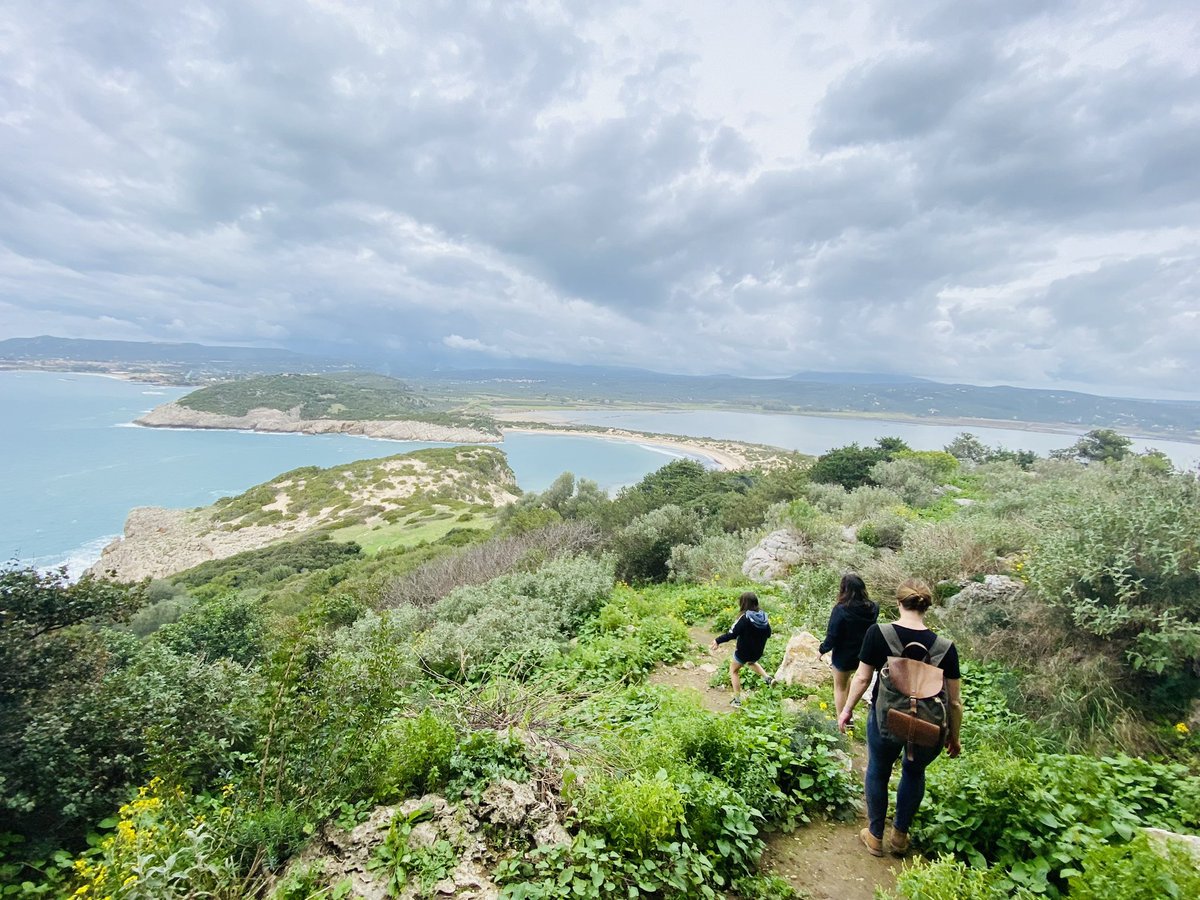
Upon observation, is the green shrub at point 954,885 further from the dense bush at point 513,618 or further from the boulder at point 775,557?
the boulder at point 775,557

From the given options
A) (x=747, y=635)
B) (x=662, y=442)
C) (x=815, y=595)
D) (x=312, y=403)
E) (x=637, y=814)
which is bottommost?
(x=662, y=442)

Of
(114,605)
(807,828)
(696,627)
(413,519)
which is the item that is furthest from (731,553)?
A: (413,519)

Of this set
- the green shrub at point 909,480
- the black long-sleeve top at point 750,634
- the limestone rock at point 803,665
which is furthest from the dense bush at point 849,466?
the black long-sleeve top at point 750,634

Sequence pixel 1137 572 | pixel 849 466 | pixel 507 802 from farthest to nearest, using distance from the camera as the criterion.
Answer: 1. pixel 849 466
2. pixel 1137 572
3. pixel 507 802

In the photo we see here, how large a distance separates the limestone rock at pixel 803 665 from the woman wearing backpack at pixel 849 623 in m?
1.47

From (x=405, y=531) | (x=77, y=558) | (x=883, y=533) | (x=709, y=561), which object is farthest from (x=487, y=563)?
(x=77, y=558)

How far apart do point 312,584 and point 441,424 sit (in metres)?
103

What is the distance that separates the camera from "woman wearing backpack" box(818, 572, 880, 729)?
4.91 m

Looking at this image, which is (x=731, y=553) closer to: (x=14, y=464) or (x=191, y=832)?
(x=191, y=832)

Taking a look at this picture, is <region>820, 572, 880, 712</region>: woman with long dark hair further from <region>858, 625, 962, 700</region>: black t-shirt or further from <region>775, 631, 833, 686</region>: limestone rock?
<region>775, 631, 833, 686</region>: limestone rock

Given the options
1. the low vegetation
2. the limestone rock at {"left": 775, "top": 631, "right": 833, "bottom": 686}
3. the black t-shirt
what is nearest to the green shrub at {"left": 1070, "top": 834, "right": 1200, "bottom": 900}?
the low vegetation

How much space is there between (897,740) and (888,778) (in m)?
0.27

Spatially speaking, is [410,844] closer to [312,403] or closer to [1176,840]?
[1176,840]

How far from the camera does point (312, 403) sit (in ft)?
444
